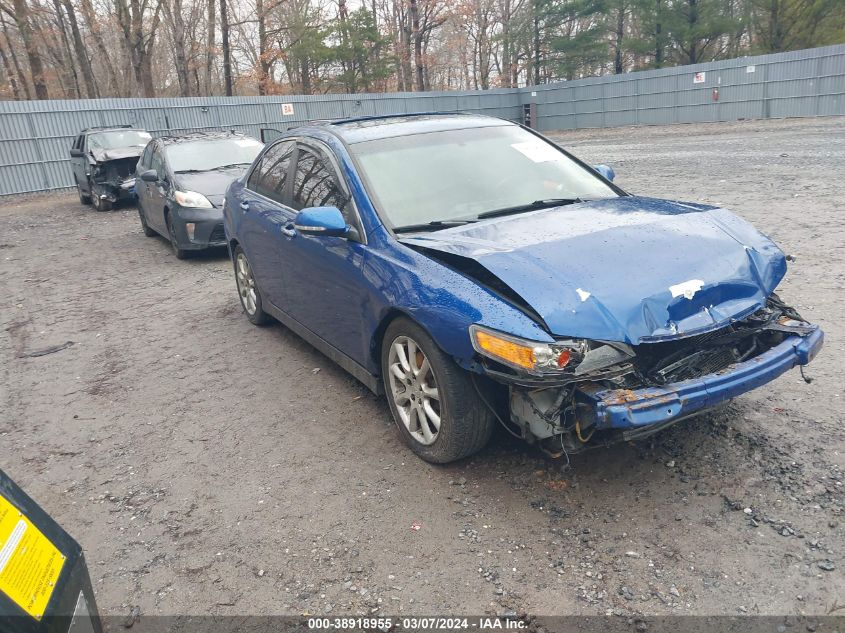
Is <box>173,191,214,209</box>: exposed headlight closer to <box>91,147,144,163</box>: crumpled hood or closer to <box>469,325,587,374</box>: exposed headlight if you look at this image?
<box>91,147,144,163</box>: crumpled hood

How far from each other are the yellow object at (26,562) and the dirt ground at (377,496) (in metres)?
1.07

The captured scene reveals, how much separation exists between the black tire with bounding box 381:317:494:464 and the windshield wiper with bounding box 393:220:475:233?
1.88 ft

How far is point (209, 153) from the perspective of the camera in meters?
10.1

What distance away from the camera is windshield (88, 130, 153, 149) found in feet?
50.8

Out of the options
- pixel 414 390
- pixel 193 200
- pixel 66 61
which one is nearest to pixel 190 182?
pixel 193 200

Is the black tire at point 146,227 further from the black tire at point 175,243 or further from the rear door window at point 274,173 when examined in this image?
the rear door window at point 274,173

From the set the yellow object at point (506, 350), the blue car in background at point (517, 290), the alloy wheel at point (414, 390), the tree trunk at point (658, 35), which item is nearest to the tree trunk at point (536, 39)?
the tree trunk at point (658, 35)

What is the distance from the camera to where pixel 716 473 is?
3.21 m

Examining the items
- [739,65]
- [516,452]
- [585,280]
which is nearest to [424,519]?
[516,452]

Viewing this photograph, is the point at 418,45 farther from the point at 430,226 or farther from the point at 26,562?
the point at 26,562

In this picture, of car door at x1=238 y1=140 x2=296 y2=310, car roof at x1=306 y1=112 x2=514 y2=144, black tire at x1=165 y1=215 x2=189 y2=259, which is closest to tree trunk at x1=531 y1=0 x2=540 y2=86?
black tire at x1=165 y1=215 x2=189 y2=259

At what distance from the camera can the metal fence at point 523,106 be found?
20.3 meters

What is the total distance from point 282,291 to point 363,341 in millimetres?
1482

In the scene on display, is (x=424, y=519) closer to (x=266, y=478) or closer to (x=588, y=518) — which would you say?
(x=588, y=518)
